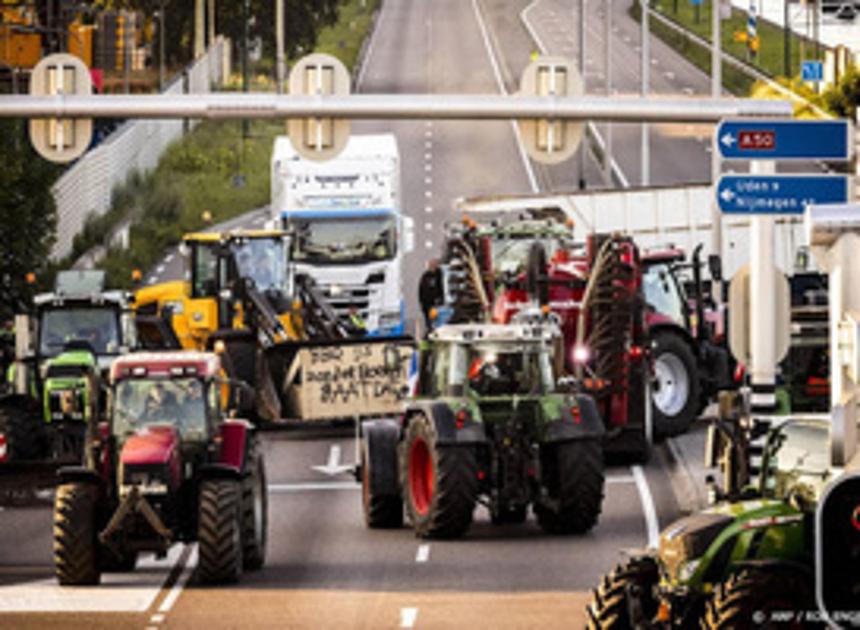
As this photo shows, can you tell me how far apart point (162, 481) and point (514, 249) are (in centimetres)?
2067

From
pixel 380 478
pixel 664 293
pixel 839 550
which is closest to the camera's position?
pixel 839 550

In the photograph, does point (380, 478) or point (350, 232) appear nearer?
point (380, 478)

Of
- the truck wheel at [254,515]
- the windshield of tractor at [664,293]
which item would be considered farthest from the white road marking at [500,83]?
the truck wheel at [254,515]

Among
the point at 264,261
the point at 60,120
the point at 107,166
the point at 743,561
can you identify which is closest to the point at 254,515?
the point at 60,120

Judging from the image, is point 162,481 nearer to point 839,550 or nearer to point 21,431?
point 21,431

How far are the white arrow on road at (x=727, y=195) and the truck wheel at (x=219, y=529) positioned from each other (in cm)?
623

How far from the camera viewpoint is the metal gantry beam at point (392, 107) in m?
30.7

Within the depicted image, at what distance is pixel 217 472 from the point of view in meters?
31.8

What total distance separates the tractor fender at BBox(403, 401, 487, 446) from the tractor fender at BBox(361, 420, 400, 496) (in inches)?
61.7

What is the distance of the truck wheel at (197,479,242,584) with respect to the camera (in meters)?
31.5

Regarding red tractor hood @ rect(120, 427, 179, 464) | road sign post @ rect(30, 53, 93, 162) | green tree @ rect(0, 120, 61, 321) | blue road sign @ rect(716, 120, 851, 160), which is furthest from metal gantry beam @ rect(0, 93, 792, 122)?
green tree @ rect(0, 120, 61, 321)

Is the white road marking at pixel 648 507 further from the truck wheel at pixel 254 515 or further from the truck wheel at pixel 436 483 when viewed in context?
the truck wheel at pixel 254 515

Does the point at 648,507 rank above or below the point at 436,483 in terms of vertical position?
below

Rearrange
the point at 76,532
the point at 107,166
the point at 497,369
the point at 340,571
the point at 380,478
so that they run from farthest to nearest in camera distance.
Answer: the point at 107,166 < the point at 380,478 < the point at 497,369 < the point at 340,571 < the point at 76,532
